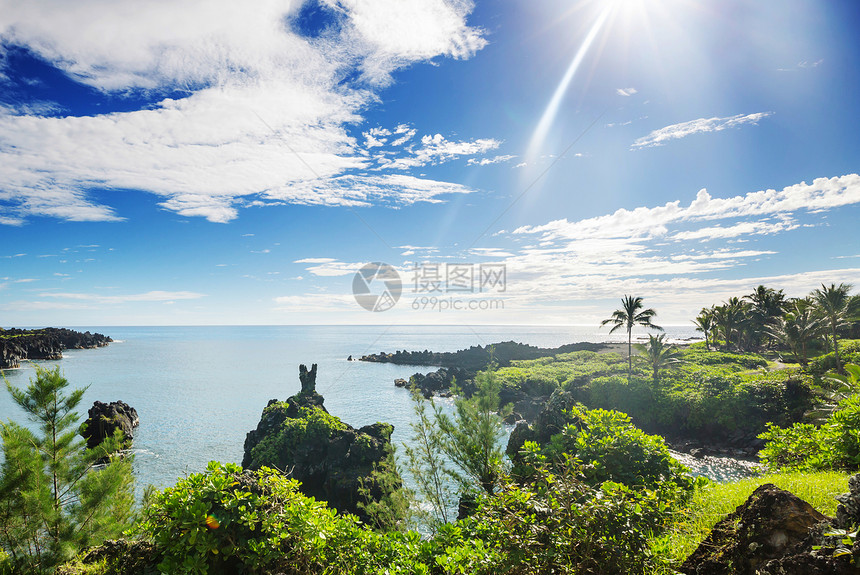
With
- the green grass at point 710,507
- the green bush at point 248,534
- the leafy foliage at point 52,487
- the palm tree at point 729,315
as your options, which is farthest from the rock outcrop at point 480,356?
the green bush at point 248,534

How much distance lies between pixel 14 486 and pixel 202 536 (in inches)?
291

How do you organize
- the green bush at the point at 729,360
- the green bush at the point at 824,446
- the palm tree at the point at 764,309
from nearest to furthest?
the green bush at the point at 824,446 < the green bush at the point at 729,360 < the palm tree at the point at 764,309

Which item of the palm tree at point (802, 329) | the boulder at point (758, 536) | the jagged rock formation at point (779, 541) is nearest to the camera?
the jagged rock formation at point (779, 541)

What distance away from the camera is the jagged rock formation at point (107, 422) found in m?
32.2

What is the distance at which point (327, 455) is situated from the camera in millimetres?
20688

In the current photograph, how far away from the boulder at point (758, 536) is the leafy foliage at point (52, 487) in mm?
10114

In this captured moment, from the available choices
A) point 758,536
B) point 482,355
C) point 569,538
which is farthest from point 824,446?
point 482,355

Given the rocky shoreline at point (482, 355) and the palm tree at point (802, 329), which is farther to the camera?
the rocky shoreline at point (482, 355)

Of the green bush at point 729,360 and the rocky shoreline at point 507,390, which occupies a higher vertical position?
the green bush at point 729,360

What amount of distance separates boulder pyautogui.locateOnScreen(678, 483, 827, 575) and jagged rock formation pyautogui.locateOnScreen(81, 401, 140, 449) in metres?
37.7

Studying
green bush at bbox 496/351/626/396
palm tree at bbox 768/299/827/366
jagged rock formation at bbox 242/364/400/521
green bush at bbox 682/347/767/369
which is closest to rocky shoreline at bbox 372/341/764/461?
green bush at bbox 496/351/626/396

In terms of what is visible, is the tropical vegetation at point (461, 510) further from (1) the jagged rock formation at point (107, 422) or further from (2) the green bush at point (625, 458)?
(1) the jagged rock formation at point (107, 422)

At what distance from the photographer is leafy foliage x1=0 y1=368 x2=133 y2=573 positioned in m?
7.96

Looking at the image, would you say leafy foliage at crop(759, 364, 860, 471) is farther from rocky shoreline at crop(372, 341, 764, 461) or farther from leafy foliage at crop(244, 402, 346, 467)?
leafy foliage at crop(244, 402, 346, 467)
